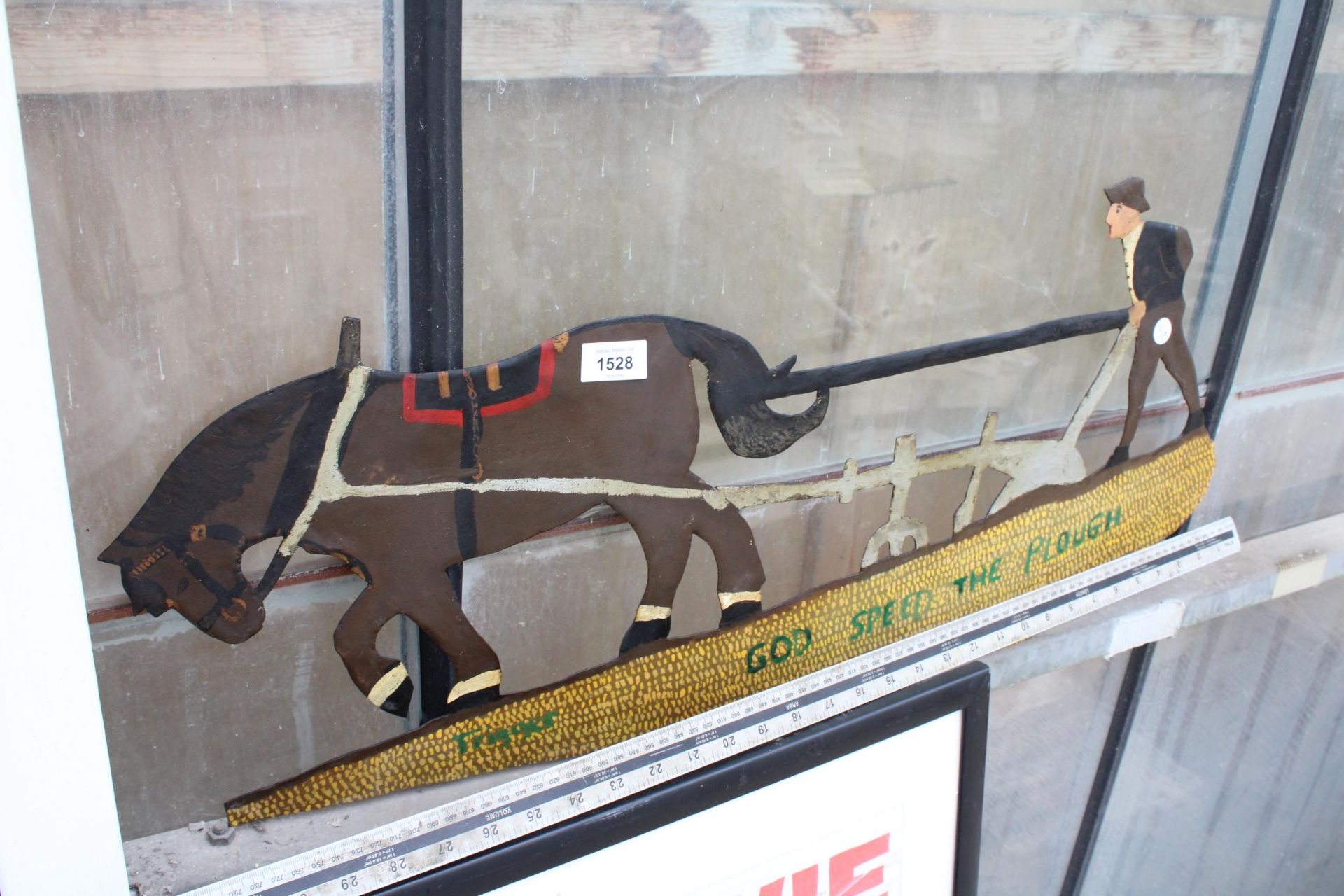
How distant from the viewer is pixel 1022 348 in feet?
4.33

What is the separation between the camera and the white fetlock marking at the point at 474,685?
1070 millimetres

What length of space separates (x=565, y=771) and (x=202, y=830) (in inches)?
13.5

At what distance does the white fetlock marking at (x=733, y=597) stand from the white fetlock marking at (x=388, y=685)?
339 mm

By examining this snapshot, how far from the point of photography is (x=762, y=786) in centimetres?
93

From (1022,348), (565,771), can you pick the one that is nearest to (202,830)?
(565,771)

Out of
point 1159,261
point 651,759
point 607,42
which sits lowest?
point 651,759

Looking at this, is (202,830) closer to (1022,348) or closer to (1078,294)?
(1022,348)

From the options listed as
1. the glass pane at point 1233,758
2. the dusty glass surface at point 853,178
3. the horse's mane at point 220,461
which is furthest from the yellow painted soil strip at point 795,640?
the glass pane at point 1233,758

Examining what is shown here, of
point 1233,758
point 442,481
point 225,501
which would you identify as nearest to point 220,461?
point 225,501

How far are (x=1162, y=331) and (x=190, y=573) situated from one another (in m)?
1.15

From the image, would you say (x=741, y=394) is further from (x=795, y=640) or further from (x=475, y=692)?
(x=475, y=692)

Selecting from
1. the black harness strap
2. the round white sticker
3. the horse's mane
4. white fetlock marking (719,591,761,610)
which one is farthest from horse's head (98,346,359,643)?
the round white sticker

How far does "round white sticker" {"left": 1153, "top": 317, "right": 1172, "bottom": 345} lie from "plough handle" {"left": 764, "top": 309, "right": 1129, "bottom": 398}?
55mm

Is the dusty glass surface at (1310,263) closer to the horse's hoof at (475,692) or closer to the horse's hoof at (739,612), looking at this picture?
the horse's hoof at (739,612)
